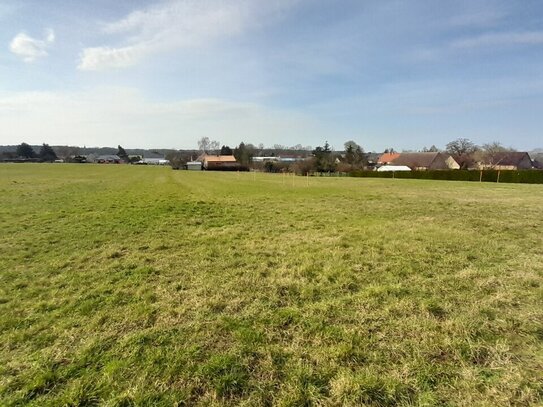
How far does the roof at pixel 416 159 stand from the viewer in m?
77.9

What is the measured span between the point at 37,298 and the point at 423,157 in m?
87.5

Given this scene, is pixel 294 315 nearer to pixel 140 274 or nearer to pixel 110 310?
pixel 110 310

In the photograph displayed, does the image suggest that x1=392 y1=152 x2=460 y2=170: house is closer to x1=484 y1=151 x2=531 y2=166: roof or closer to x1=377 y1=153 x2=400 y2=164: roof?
x1=377 y1=153 x2=400 y2=164: roof

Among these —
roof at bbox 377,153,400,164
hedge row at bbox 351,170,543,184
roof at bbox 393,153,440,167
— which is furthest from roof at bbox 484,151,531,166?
hedge row at bbox 351,170,543,184

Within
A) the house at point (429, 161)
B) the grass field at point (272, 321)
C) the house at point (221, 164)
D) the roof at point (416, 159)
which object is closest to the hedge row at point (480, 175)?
the house at point (429, 161)

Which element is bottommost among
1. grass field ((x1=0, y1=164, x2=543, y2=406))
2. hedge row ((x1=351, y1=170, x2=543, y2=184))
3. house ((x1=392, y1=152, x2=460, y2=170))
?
grass field ((x1=0, y1=164, x2=543, y2=406))

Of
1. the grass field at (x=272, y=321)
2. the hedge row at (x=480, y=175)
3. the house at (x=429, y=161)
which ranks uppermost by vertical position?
the house at (x=429, y=161)

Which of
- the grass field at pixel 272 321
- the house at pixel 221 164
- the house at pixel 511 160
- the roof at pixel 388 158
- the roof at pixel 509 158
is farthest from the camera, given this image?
the house at pixel 221 164

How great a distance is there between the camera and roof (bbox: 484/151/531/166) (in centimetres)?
7450

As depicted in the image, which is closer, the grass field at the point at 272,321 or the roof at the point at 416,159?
the grass field at the point at 272,321

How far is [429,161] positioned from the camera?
77.7 m

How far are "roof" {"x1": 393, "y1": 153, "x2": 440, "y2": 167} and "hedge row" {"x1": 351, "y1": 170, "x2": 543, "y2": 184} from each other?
2845 cm

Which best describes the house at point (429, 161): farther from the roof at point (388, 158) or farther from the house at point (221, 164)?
the house at point (221, 164)

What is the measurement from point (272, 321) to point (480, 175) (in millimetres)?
50832
